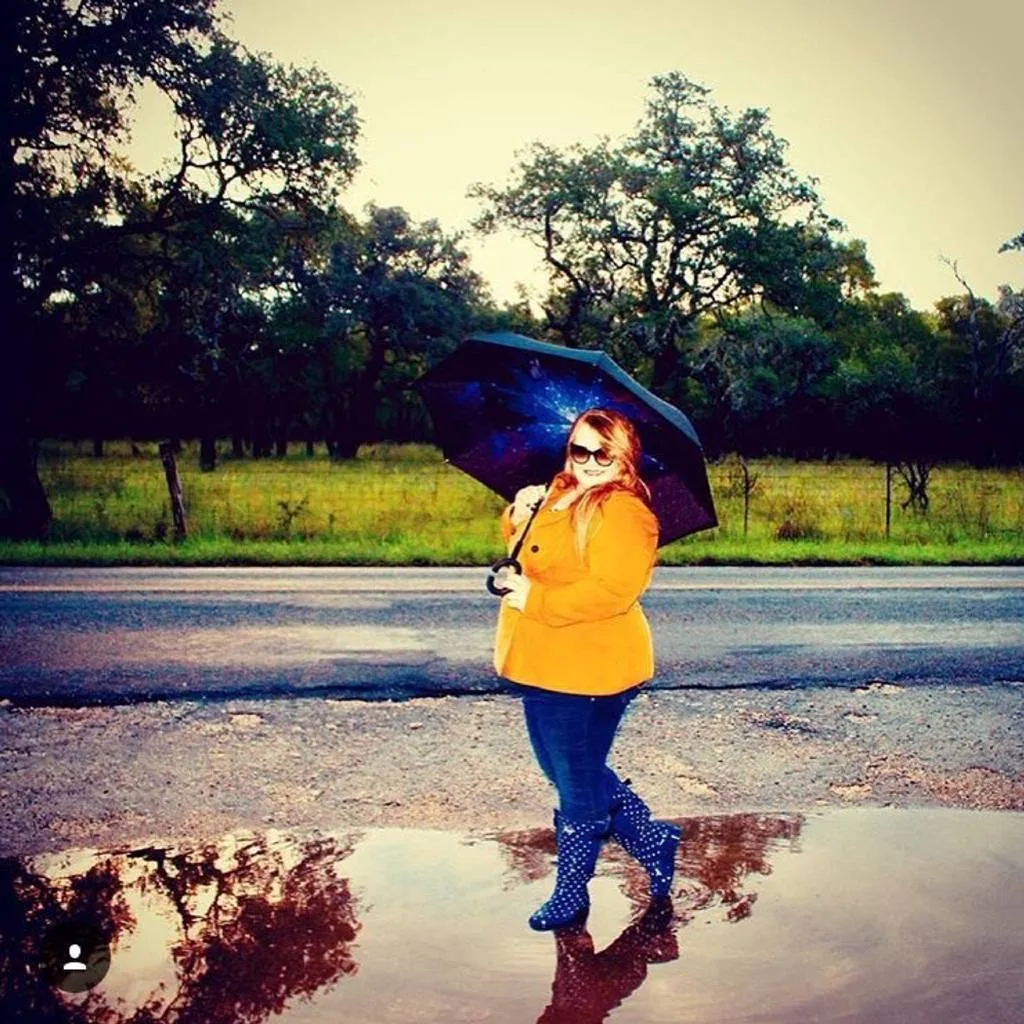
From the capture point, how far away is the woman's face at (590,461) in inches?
124

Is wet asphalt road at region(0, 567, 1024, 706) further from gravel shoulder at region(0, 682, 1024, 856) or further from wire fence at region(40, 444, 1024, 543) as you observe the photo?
wire fence at region(40, 444, 1024, 543)

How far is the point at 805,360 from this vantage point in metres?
41.3

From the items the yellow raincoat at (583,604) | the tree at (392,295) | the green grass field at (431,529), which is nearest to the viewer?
the yellow raincoat at (583,604)

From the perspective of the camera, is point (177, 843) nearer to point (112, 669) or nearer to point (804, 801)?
point (804, 801)

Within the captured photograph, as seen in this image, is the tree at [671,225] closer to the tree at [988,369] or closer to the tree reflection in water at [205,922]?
the tree at [988,369]

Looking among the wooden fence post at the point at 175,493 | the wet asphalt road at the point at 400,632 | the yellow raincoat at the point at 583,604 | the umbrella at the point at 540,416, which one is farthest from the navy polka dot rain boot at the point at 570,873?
the wooden fence post at the point at 175,493

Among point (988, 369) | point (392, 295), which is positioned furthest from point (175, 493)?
point (988, 369)

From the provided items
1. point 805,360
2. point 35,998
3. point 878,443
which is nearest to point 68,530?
point 35,998

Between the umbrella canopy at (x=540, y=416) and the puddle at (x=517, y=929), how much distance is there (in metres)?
1.32

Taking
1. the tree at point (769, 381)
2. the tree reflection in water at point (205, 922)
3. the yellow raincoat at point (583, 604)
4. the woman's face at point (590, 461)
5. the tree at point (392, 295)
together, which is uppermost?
the tree at point (392, 295)

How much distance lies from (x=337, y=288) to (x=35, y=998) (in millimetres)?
51167

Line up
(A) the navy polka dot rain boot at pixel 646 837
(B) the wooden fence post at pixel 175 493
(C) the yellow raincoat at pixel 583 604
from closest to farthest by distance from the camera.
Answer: (C) the yellow raincoat at pixel 583 604
(A) the navy polka dot rain boot at pixel 646 837
(B) the wooden fence post at pixel 175 493

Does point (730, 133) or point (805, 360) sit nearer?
point (730, 133)

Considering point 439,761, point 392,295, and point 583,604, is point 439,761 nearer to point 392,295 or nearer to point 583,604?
point 583,604
